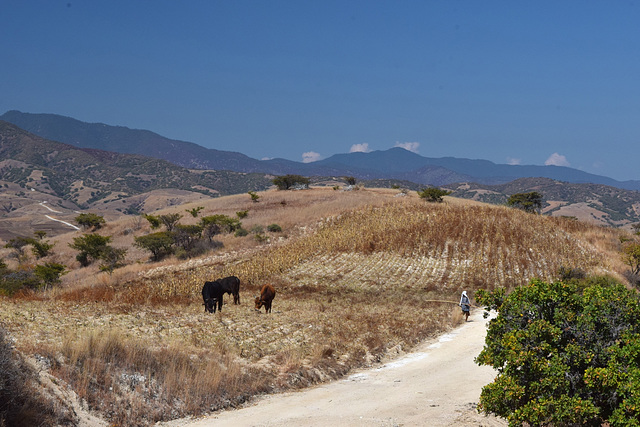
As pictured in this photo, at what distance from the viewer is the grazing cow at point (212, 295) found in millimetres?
20312

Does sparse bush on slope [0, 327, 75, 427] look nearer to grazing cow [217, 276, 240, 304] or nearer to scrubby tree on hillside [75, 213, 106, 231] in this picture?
grazing cow [217, 276, 240, 304]

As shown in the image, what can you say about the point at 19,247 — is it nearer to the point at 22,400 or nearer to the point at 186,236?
the point at 186,236

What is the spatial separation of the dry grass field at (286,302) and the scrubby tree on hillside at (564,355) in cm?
630

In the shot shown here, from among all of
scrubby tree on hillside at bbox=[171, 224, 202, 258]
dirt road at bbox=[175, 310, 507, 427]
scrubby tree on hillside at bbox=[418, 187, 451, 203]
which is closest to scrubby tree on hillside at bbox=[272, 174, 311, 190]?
scrubby tree on hillside at bbox=[418, 187, 451, 203]

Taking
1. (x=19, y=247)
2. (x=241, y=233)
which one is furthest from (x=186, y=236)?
(x=19, y=247)

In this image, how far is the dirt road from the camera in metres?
10.1

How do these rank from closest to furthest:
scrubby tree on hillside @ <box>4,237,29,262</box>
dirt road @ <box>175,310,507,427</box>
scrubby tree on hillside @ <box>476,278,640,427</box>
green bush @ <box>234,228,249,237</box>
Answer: scrubby tree on hillside @ <box>476,278,640,427</box> → dirt road @ <box>175,310,507,427</box> → green bush @ <box>234,228,249,237</box> → scrubby tree on hillside @ <box>4,237,29,262</box>

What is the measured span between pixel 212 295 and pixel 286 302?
5.65m

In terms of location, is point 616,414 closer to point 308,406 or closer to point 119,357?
point 308,406

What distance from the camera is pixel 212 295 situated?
68.1ft

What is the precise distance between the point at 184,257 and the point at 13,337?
34091 millimetres

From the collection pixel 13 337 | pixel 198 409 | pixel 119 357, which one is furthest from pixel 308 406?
pixel 13 337

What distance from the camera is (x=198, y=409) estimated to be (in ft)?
34.9

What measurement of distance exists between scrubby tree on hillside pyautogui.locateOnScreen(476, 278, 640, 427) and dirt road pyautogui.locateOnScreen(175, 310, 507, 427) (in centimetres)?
208
